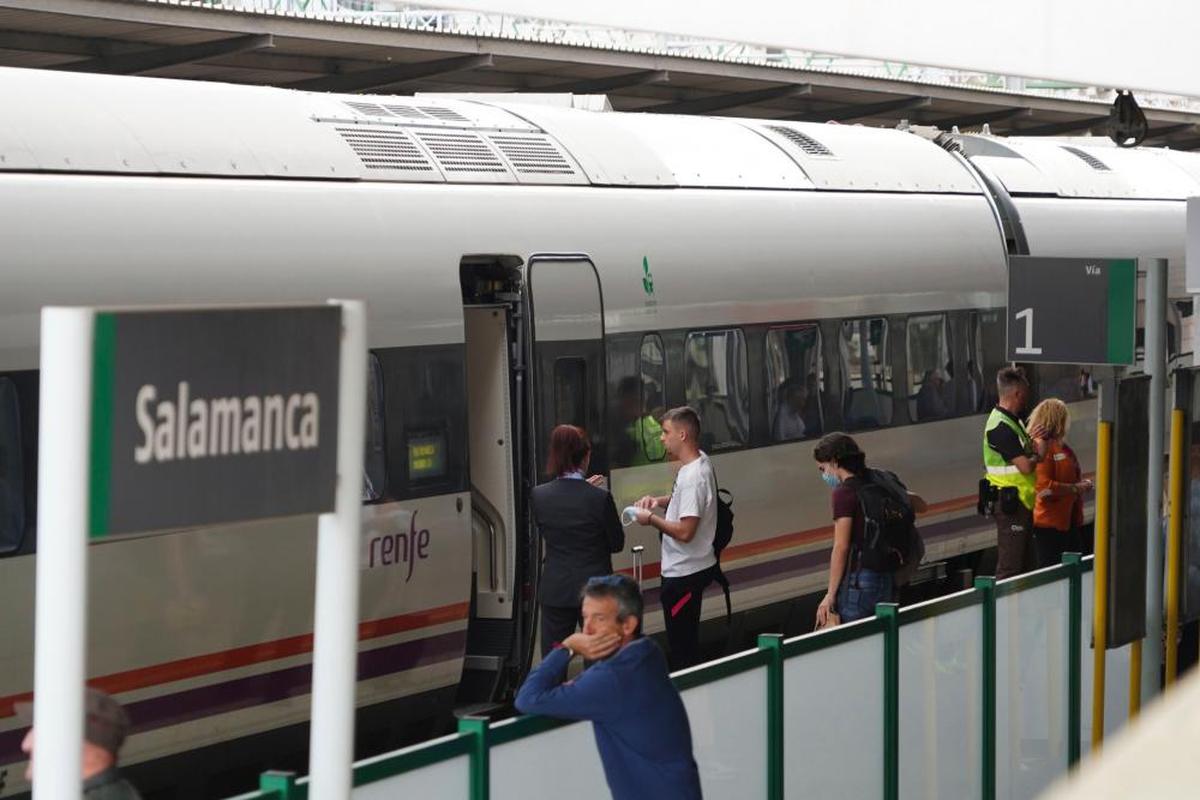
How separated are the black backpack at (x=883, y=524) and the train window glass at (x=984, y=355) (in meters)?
4.77

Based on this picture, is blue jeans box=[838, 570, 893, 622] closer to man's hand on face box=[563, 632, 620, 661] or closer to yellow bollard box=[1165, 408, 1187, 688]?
yellow bollard box=[1165, 408, 1187, 688]

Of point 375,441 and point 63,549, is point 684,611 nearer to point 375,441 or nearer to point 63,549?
point 375,441

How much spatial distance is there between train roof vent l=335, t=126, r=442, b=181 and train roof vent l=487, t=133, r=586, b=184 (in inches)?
25.1

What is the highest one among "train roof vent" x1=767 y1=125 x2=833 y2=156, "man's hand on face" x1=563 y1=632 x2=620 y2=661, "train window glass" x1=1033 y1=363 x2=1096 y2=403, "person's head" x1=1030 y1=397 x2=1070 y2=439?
"train roof vent" x1=767 y1=125 x2=833 y2=156

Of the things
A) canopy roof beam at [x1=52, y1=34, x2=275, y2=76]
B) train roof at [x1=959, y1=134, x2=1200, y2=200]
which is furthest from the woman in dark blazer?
canopy roof beam at [x1=52, y1=34, x2=275, y2=76]

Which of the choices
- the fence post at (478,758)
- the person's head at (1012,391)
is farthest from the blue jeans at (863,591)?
the fence post at (478,758)

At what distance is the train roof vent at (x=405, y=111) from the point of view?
412 inches

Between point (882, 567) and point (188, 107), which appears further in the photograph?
point (882, 567)

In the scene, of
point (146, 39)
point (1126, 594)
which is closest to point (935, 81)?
point (146, 39)

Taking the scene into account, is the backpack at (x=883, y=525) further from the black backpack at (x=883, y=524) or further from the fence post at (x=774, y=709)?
the fence post at (x=774, y=709)

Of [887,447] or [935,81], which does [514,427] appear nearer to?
[887,447]

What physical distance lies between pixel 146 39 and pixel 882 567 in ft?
34.6

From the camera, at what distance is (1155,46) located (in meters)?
7.12

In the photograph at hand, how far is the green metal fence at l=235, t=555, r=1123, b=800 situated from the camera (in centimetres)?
540
